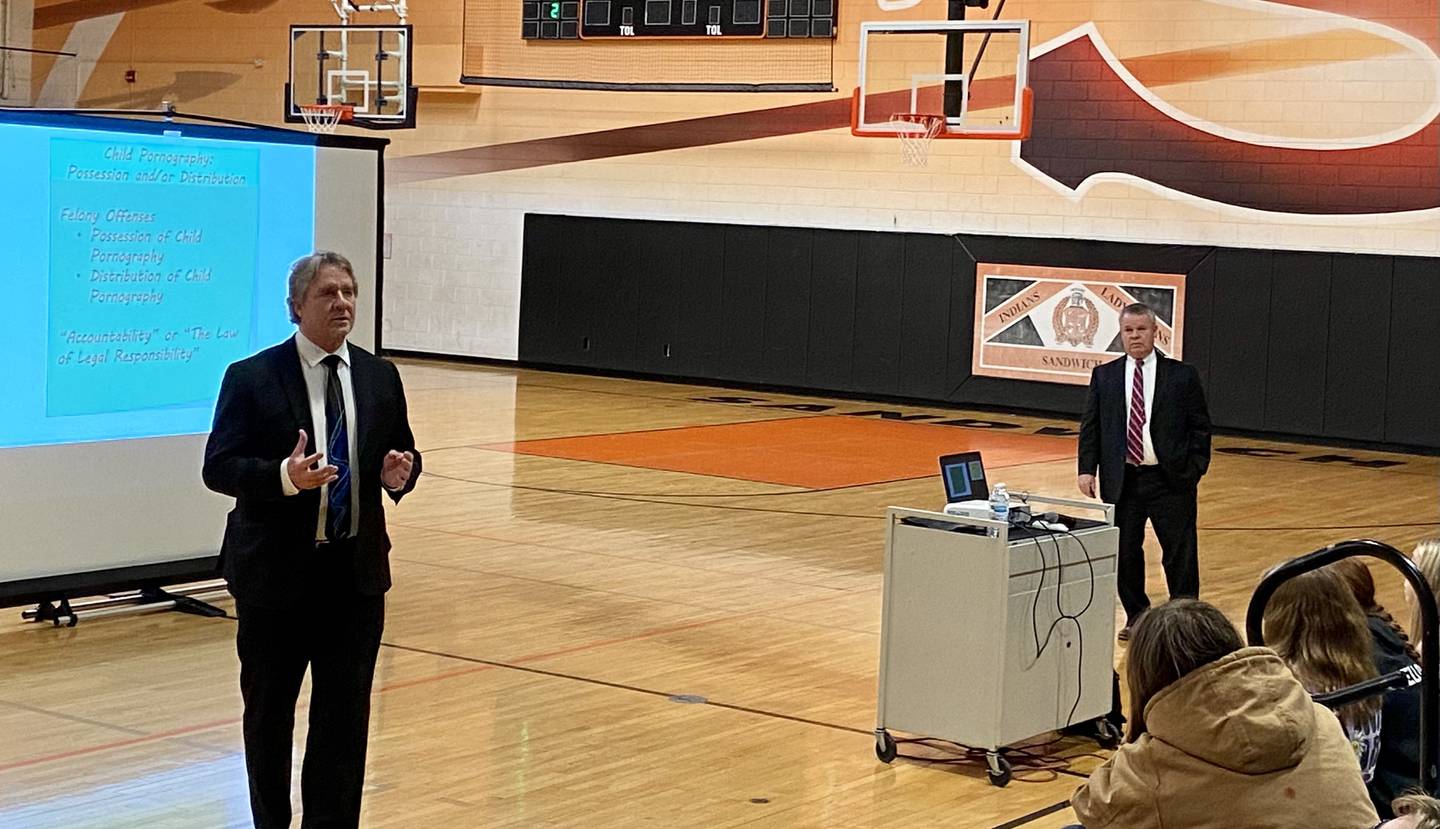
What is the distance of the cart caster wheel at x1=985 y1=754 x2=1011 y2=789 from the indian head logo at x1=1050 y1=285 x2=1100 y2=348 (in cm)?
1377

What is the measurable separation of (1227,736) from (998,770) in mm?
3152

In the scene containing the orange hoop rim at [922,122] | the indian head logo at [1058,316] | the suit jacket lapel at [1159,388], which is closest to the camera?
the suit jacket lapel at [1159,388]

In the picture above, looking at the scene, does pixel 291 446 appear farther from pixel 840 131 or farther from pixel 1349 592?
pixel 840 131

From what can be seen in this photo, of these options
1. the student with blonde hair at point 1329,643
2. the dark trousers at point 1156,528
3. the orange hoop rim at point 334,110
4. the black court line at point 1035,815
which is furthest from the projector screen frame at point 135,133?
the orange hoop rim at point 334,110

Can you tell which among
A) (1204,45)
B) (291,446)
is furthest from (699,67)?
(291,446)

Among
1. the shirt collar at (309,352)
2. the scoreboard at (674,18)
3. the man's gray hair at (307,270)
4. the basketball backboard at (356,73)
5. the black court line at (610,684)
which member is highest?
the scoreboard at (674,18)

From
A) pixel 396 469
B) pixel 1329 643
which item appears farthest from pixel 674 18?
pixel 1329 643

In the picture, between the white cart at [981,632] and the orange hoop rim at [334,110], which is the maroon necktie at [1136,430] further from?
the orange hoop rim at [334,110]

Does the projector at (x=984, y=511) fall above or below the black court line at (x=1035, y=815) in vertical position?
above

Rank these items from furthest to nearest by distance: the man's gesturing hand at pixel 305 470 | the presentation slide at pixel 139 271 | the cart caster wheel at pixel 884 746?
the presentation slide at pixel 139 271 → the cart caster wheel at pixel 884 746 → the man's gesturing hand at pixel 305 470

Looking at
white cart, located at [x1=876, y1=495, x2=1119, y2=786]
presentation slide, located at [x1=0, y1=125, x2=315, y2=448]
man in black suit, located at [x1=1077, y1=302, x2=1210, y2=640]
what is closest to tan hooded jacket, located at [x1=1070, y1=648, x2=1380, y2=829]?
white cart, located at [x1=876, y1=495, x2=1119, y2=786]

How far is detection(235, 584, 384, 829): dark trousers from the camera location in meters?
5.12

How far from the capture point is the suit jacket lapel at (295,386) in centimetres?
508

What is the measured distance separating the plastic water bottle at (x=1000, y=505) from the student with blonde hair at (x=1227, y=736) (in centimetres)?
310
